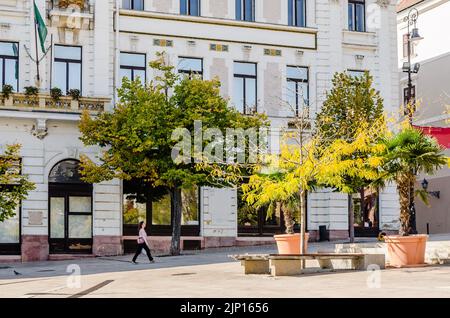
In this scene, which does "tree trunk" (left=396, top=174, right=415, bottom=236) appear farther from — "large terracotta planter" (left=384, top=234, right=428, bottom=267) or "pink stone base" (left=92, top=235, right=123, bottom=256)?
"pink stone base" (left=92, top=235, right=123, bottom=256)

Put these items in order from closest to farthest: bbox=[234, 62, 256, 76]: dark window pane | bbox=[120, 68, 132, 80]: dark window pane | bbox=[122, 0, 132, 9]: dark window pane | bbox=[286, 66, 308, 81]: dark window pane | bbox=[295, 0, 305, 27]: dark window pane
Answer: bbox=[120, 68, 132, 80]: dark window pane, bbox=[122, 0, 132, 9]: dark window pane, bbox=[234, 62, 256, 76]: dark window pane, bbox=[286, 66, 308, 81]: dark window pane, bbox=[295, 0, 305, 27]: dark window pane

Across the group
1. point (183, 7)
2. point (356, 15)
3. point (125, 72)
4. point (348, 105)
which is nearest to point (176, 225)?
point (125, 72)

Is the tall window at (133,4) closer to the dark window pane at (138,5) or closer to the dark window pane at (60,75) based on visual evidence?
the dark window pane at (138,5)

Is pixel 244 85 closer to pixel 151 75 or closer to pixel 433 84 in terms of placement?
pixel 151 75

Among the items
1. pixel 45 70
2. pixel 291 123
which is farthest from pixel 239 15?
pixel 45 70

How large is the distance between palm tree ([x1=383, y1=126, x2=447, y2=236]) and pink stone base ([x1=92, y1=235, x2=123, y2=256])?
14.9 meters

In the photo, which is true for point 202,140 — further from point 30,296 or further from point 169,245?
point 30,296

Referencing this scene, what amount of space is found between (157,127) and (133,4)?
25.0ft

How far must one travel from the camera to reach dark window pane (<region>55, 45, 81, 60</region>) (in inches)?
1388

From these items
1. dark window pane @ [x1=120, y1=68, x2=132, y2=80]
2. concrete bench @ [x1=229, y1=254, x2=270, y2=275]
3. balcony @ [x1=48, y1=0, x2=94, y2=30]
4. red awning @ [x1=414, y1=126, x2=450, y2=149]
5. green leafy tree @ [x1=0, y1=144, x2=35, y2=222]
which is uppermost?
balcony @ [x1=48, y1=0, x2=94, y2=30]

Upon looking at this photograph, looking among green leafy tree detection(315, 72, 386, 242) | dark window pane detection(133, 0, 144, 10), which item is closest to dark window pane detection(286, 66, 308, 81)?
green leafy tree detection(315, 72, 386, 242)

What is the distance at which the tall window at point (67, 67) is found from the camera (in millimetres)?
35156

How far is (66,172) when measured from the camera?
34688 millimetres
